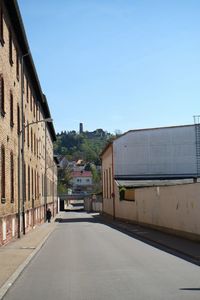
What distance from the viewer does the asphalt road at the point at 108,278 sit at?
9.93m

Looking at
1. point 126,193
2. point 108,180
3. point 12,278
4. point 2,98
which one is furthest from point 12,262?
point 108,180

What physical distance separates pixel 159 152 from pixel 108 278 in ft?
163

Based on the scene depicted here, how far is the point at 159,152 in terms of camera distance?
201 ft

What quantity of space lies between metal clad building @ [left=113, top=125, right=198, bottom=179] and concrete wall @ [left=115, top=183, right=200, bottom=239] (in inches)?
655

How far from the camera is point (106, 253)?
19.0 meters

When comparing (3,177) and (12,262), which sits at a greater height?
Answer: (3,177)

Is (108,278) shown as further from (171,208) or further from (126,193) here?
(126,193)

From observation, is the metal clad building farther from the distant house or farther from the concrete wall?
the distant house

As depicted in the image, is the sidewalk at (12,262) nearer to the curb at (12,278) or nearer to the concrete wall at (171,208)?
the curb at (12,278)

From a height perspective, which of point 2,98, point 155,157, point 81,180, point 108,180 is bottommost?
point 108,180

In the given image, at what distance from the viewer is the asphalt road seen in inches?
391

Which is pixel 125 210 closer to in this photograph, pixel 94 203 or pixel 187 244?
pixel 187 244

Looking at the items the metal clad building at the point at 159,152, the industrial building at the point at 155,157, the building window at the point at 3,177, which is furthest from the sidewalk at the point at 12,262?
the metal clad building at the point at 159,152

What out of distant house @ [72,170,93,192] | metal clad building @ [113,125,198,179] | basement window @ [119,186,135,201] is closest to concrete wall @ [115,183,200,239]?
basement window @ [119,186,135,201]
